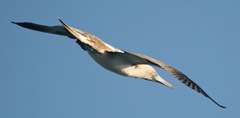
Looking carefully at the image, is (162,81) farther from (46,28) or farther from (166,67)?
(46,28)

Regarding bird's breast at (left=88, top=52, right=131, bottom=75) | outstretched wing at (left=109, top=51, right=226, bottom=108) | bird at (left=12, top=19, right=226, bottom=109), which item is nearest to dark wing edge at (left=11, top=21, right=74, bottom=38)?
bird at (left=12, top=19, right=226, bottom=109)

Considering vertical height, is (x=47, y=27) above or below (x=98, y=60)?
above

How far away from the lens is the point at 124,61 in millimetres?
18844

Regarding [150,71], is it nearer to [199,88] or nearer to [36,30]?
[199,88]

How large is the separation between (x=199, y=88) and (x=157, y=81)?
45.3 inches

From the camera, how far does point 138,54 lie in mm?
18766

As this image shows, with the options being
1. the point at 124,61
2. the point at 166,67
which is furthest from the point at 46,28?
the point at 166,67

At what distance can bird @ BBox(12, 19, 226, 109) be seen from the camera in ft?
61.0

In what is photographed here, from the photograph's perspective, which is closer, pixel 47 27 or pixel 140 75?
pixel 140 75

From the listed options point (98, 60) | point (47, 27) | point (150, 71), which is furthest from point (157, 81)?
point (47, 27)

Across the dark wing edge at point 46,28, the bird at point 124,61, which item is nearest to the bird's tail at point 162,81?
the bird at point 124,61

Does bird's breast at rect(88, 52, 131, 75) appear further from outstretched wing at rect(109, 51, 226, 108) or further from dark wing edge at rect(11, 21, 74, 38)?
dark wing edge at rect(11, 21, 74, 38)

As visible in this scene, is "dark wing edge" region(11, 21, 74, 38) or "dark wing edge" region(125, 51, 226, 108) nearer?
"dark wing edge" region(125, 51, 226, 108)

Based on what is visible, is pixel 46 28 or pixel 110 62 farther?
pixel 46 28
